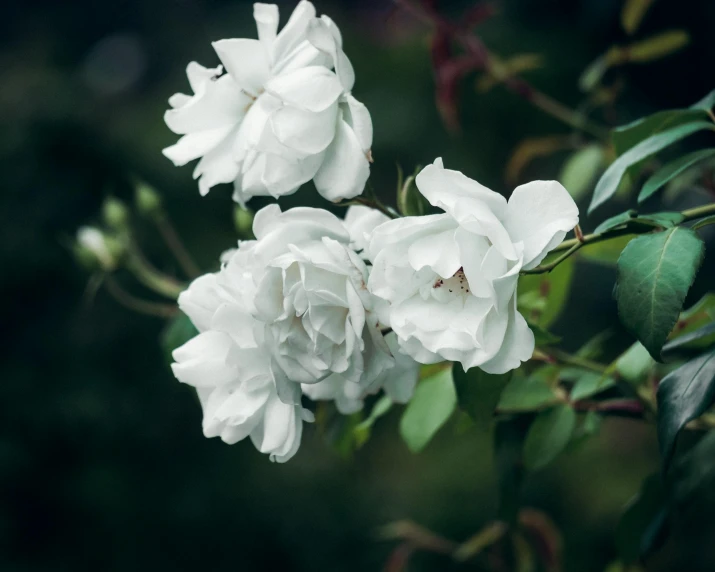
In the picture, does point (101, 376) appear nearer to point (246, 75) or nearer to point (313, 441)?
point (313, 441)

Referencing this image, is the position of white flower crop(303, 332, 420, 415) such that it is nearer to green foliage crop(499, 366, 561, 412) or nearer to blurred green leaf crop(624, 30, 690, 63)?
green foliage crop(499, 366, 561, 412)

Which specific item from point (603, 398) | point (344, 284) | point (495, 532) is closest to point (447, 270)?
point (344, 284)

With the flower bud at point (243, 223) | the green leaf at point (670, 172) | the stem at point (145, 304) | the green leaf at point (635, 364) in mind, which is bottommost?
the stem at point (145, 304)

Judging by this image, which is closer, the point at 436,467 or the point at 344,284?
the point at 344,284

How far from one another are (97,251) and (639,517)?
60 centimetres

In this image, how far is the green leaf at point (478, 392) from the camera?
16.9 inches

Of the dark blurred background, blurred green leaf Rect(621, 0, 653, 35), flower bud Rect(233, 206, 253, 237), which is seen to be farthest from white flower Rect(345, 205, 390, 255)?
the dark blurred background

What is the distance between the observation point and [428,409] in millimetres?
561

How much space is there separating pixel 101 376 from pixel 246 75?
2.06 metres

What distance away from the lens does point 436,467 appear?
2.48 m

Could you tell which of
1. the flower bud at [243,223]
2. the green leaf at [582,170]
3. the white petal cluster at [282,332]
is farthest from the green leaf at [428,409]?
the green leaf at [582,170]

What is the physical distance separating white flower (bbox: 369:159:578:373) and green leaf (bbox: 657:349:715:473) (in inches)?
Result: 4.2

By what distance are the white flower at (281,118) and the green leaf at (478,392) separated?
120 mm

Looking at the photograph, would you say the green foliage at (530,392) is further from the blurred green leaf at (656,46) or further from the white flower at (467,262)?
the blurred green leaf at (656,46)
